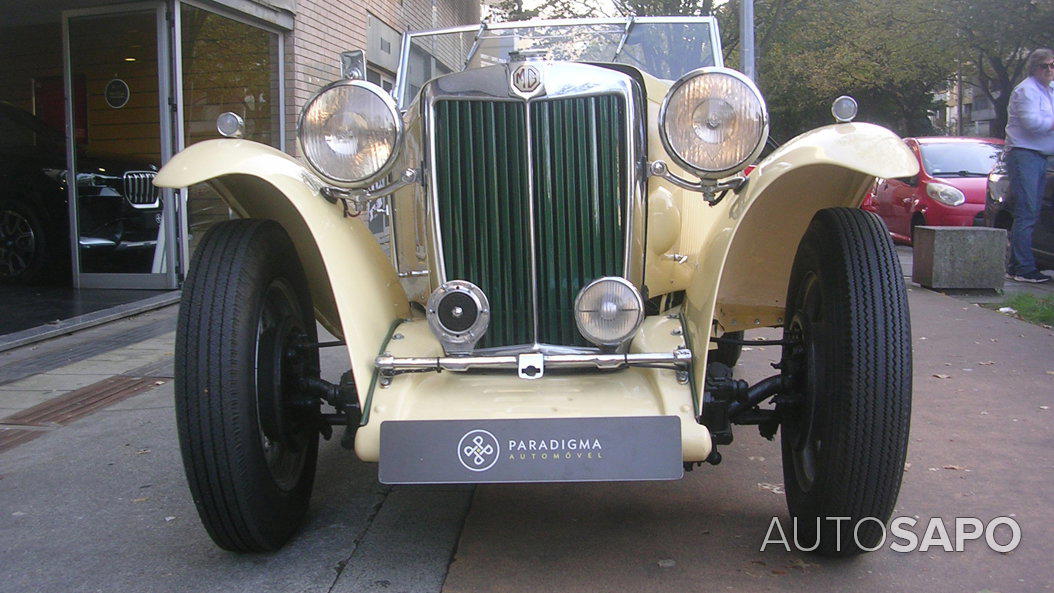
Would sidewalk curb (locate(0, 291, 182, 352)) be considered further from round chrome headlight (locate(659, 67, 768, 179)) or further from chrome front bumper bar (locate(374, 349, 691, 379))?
round chrome headlight (locate(659, 67, 768, 179))

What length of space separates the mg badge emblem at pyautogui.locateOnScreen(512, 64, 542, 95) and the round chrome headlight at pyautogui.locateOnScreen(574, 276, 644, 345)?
→ 692 mm

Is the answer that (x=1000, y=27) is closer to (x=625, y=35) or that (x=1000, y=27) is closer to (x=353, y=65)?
(x=625, y=35)

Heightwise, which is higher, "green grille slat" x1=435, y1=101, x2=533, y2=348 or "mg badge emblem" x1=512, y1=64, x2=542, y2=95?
"mg badge emblem" x1=512, y1=64, x2=542, y2=95

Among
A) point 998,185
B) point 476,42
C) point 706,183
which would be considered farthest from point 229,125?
point 998,185

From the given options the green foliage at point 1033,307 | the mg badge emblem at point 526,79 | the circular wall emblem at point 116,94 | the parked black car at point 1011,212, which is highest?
the circular wall emblem at point 116,94

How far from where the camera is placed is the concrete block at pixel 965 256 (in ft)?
27.8

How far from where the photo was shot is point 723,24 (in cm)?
1994

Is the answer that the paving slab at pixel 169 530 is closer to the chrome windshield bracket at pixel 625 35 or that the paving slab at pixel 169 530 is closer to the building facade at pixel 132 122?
the chrome windshield bracket at pixel 625 35

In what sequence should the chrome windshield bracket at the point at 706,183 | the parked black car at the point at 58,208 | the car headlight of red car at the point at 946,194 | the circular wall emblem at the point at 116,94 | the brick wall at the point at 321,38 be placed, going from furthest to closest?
1. the car headlight of red car at the point at 946,194
2. the brick wall at the point at 321,38
3. the circular wall emblem at the point at 116,94
4. the parked black car at the point at 58,208
5. the chrome windshield bracket at the point at 706,183

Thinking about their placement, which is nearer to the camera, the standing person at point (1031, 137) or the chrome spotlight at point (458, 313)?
the chrome spotlight at point (458, 313)

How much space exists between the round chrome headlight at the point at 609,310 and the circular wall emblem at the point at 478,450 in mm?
462

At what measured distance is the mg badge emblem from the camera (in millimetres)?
3047

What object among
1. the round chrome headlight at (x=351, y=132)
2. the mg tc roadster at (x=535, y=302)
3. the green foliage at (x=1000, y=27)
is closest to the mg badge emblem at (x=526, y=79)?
the mg tc roadster at (x=535, y=302)

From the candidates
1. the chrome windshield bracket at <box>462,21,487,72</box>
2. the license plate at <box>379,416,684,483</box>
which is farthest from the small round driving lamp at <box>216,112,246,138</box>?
the chrome windshield bracket at <box>462,21,487,72</box>
